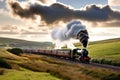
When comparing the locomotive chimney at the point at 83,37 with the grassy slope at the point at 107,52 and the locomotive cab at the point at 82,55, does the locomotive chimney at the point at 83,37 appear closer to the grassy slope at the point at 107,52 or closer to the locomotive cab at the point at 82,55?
the locomotive cab at the point at 82,55

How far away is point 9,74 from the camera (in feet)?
97.2

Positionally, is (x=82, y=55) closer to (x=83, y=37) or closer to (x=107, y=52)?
(x=83, y=37)

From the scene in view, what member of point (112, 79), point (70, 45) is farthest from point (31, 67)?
point (70, 45)

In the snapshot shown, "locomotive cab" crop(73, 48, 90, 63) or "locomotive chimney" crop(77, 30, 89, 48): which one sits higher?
"locomotive chimney" crop(77, 30, 89, 48)

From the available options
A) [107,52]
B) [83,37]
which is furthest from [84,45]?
[107,52]

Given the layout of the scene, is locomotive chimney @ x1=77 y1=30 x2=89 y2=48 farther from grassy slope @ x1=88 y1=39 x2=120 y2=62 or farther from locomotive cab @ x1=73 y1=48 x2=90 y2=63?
grassy slope @ x1=88 y1=39 x2=120 y2=62

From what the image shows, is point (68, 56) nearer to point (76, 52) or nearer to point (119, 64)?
point (76, 52)

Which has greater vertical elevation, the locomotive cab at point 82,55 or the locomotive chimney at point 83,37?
the locomotive chimney at point 83,37

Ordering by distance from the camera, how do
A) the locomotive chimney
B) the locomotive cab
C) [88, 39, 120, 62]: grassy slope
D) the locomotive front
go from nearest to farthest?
the locomotive chimney < the locomotive front < the locomotive cab < [88, 39, 120, 62]: grassy slope

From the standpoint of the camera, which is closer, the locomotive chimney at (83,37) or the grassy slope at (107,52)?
the locomotive chimney at (83,37)

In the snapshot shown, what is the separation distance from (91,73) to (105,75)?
3368 mm

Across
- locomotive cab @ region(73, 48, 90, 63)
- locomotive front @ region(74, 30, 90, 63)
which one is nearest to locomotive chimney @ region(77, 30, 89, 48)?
locomotive front @ region(74, 30, 90, 63)

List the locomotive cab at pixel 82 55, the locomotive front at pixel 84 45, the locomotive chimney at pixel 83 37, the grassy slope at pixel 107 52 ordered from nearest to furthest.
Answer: the locomotive chimney at pixel 83 37
the locomotive front at pixel 84 45
the locomotive cab at pixel 82 55
the grassy slope at pixel 107 52

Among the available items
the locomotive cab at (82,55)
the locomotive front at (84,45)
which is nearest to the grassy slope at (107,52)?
the locomotive cab at (82,55)
